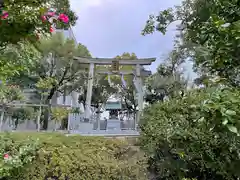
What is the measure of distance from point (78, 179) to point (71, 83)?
1063 cm

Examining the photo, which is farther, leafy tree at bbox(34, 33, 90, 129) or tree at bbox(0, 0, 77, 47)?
leafy tree at bbox(34, 33, 90, 129)

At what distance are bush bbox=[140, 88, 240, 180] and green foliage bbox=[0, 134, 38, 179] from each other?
2190mm

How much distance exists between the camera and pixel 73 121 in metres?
8.42

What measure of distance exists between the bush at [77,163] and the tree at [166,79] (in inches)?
391

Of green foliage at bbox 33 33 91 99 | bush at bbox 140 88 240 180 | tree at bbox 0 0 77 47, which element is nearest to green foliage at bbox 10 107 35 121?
green foliage at bbox 33 33 91 99

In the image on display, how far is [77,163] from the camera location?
14.3 feet

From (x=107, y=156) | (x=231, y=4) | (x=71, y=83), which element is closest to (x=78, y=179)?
(x=107, y=156)

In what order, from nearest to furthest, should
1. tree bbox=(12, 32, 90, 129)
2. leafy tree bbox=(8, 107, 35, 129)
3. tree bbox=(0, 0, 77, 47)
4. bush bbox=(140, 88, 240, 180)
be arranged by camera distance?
bush bbox=(140, 88, 240, 180), tree bbox=(0, 0, 77, 47), leafy tree bbox=(8, 107, 35, 129), tree bbox=(12, 32, 90, 129)

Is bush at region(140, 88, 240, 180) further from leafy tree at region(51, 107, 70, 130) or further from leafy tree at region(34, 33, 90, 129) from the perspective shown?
leafy tree at region(34, 33, 90, 129)

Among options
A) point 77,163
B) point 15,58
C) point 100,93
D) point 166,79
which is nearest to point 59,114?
point 77,163

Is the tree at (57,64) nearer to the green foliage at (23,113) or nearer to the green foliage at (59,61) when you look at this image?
the green foliage at (59,61)

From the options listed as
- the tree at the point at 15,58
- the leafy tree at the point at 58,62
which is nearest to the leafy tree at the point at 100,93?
the leafy tree at the point at 58,62

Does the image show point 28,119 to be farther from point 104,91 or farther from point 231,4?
point 231,4

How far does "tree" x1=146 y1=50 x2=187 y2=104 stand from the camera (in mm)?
14399
